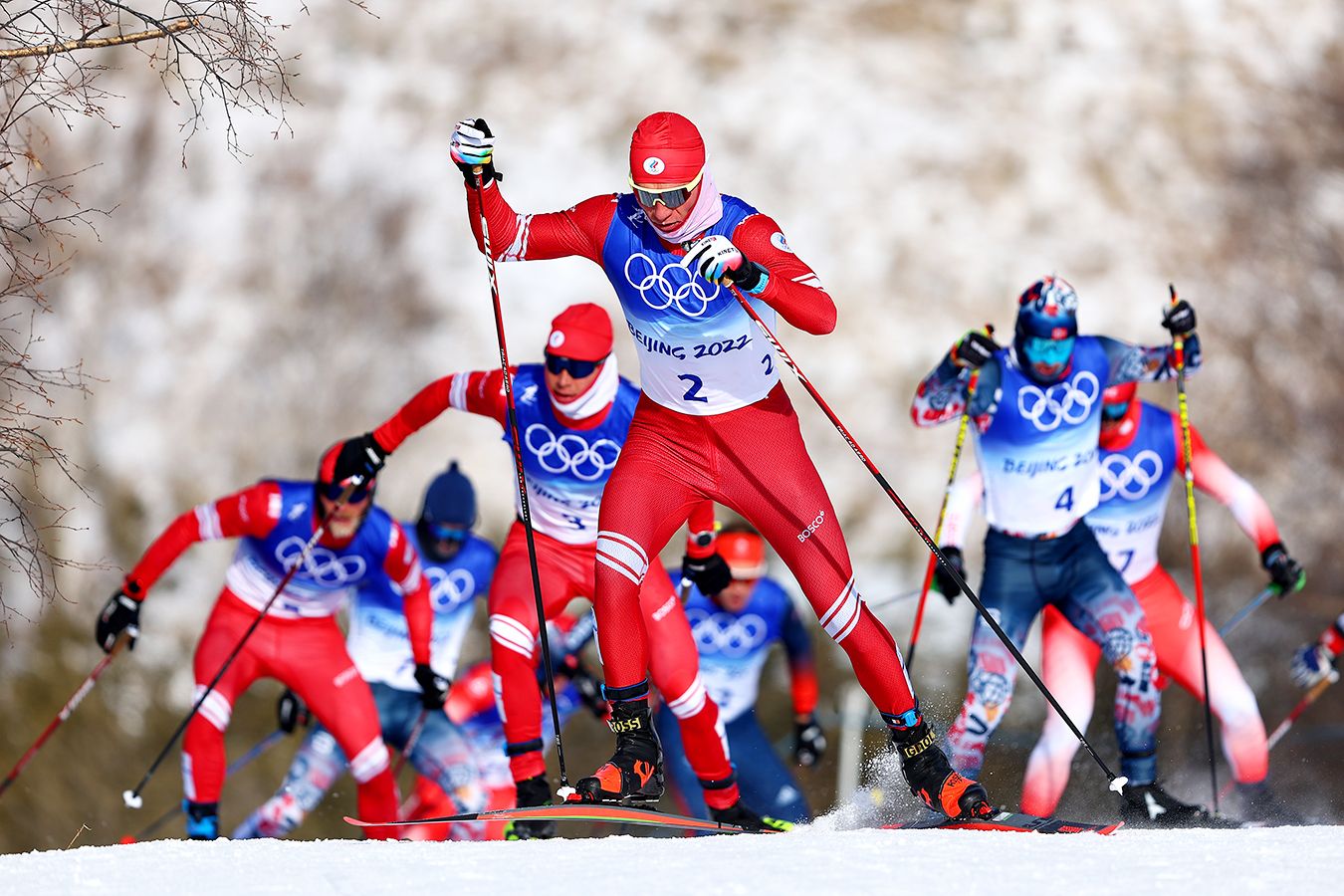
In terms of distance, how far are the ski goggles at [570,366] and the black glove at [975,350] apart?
1.59 metres

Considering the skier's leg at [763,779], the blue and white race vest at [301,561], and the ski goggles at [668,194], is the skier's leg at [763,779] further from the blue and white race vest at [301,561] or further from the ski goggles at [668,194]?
the ski goggles at [668,194]

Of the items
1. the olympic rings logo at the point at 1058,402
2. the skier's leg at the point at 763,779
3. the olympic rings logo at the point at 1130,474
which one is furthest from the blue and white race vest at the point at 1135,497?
the skier's leg at the point at 763,779

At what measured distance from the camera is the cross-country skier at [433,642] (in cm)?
936

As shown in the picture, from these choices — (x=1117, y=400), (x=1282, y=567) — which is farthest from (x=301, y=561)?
(x=1282, y=567)

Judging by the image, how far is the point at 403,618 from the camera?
31.4 ft

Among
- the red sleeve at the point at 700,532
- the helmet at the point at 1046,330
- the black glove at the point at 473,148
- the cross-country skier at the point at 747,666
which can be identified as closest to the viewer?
the black glove at the point at 473,148

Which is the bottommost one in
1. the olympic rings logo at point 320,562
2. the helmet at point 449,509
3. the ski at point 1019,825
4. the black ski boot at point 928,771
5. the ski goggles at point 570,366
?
the ski at point 1019,825

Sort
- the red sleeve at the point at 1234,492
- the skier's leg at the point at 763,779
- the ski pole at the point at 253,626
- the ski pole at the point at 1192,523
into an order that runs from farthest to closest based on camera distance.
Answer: the skier's leg at the point at 763,779
the red sleeve at the point at 1234,492
the ski pole at the point at 253,626
the ski pole at the point at 1192,523

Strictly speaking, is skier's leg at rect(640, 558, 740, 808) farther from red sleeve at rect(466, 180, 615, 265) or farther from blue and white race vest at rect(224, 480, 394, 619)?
blue and white race vest at rect(224, 480, 394, 619)

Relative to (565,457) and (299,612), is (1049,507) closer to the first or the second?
(565,457)

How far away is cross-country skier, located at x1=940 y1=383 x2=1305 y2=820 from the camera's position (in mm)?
8305

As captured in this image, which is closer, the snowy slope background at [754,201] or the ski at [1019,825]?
the ski at [1019,825]

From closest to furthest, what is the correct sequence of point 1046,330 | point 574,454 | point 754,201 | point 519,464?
point 519,464
point 574,454
point 1046,330
point 754,201

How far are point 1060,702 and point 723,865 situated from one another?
3.83 m
